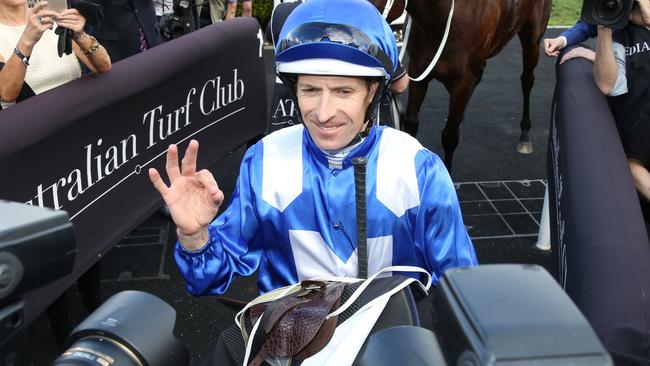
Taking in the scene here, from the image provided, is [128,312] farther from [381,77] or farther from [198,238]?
[381,77]

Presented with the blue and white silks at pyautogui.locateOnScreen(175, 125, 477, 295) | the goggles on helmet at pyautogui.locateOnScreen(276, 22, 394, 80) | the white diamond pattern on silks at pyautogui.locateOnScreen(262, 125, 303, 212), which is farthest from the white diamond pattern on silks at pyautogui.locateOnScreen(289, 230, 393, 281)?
the goggles on helmet at pyautogui.locateOnScreen(276, 22, 394, 80)

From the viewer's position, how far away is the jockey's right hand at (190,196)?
1.59 meters

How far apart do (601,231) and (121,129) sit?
8.53 feet

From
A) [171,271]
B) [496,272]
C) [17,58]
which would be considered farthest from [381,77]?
[171,271]

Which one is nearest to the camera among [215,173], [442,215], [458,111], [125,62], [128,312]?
[128,312]

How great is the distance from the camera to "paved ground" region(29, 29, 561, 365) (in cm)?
348

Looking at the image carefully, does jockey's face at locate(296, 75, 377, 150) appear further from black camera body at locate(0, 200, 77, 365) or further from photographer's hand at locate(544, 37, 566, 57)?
photographer's hand at locate(544, 37, 566, 57)

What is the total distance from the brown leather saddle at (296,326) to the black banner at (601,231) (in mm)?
683

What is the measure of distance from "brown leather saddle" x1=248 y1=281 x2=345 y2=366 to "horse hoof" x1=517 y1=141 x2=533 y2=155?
190 inches

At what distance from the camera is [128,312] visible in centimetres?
96

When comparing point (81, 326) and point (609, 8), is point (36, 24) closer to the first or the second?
point (81, 326)

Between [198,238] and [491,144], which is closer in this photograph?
[198,238]

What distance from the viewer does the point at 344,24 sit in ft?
5.54

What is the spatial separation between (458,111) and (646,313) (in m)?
3.54
